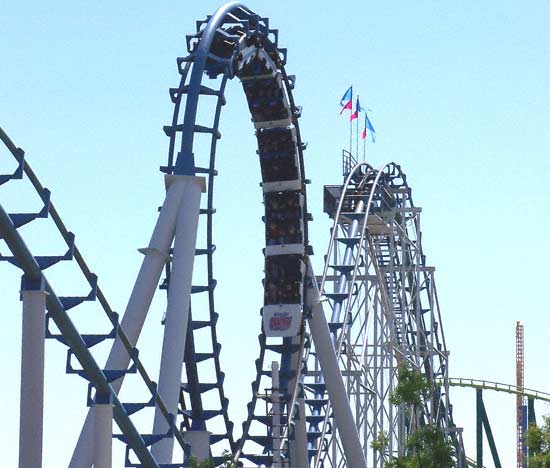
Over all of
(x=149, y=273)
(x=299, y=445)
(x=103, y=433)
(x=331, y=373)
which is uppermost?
(x=331, y=373)

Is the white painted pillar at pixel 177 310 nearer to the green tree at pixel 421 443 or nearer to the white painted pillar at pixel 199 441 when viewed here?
the green tree at pixel 421 443

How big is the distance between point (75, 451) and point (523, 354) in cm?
6860

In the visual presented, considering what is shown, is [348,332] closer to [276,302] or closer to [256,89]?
[276,302]

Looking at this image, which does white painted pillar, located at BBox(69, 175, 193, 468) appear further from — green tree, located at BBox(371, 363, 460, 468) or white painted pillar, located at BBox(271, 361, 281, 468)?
white painted pillar, located at BBox(271, 361, 281, 468)

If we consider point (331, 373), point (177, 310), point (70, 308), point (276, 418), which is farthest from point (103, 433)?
point (331, 373)

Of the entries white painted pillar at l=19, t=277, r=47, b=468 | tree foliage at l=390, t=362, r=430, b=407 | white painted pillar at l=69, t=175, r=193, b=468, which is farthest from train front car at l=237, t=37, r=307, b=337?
white painted pillar at l=19, t=277, r=47, b=468

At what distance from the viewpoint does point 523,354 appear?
89.4 m

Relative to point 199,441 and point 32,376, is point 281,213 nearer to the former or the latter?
point 199,441

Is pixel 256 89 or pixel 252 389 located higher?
pixel 256 89

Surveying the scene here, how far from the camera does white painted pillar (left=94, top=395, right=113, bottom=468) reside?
69.3ft

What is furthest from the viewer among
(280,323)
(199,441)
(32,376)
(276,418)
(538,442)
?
(280,323)

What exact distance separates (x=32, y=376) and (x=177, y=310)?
19.8 ft

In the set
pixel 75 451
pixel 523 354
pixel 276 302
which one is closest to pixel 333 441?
pixel 276 302

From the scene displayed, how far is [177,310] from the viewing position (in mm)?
25016
